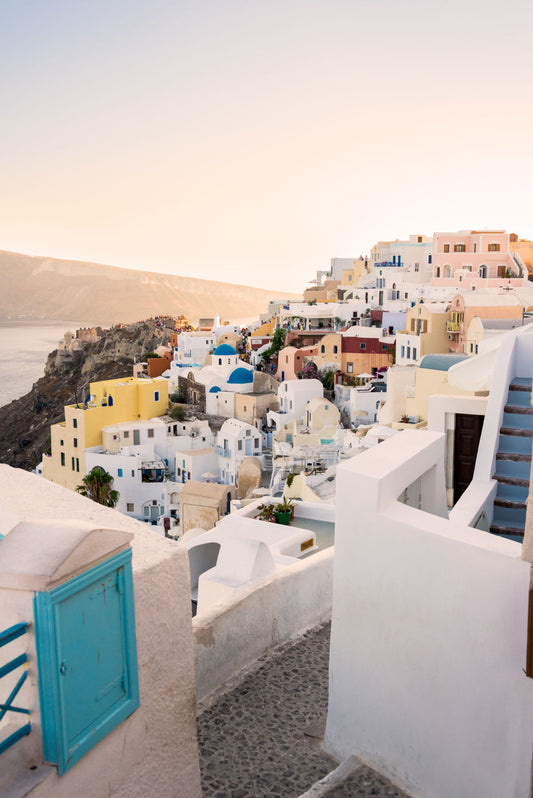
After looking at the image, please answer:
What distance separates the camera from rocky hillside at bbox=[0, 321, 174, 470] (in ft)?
145

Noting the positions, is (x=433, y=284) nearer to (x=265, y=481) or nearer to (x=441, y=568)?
(x=265, y=481)

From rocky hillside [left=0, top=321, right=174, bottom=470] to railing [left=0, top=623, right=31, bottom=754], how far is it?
40337mm

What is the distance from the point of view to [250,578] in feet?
18.0

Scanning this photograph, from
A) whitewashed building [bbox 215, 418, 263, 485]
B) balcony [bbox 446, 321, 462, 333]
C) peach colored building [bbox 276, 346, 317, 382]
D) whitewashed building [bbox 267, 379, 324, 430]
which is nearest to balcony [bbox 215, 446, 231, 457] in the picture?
whitewashed building [bbox 215, 418, 263, 485]

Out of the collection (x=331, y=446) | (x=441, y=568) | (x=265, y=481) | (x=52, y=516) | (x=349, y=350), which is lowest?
(x=265, y=481)

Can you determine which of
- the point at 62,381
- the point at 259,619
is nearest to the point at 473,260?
the point at 259,619

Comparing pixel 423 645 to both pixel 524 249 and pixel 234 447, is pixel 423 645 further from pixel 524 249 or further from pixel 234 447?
pixel 524 249

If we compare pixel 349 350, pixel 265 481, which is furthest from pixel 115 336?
pixel 265 481

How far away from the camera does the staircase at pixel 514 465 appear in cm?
446

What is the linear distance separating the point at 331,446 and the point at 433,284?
14.9m

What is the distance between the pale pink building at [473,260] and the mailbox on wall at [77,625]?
31856 mm

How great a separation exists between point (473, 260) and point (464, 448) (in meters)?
31.5

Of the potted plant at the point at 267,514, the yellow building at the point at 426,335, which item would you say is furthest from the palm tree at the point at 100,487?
the potted plant at the point at 267,514

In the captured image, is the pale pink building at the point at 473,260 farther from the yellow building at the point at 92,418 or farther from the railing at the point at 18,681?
the railing at the point at 18,681
